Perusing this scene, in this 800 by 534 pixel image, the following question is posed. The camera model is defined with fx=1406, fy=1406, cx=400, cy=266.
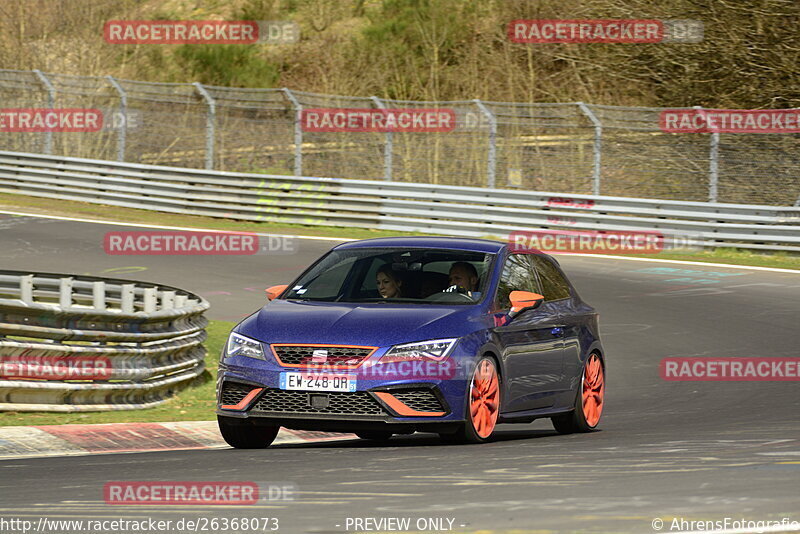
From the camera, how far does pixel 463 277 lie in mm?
10016

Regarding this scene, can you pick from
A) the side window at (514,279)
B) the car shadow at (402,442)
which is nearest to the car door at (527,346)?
the side window at (514,279)

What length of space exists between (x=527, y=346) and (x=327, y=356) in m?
1.70

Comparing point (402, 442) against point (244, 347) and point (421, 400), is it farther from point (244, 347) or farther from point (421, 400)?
point (244, 347)

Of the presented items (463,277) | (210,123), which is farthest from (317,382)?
(210,123)

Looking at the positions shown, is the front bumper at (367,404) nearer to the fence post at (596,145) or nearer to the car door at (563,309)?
the car door at (563,309)

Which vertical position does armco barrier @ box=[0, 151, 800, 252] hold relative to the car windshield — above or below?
below

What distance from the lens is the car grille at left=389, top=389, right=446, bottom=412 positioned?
354 inches

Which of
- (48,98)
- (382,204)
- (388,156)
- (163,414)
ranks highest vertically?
Answer: (48,98)

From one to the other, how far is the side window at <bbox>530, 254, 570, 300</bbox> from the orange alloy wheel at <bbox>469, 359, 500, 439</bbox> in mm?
1382

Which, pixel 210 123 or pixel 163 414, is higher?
pixel 210 123

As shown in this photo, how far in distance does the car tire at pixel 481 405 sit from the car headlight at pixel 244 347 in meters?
1.38

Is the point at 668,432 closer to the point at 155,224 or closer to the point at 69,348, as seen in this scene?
the point at 69,348

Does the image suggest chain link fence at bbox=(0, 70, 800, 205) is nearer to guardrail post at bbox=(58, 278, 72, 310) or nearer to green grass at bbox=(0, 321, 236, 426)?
green grass at bbox=(0, 321, 236, 426)

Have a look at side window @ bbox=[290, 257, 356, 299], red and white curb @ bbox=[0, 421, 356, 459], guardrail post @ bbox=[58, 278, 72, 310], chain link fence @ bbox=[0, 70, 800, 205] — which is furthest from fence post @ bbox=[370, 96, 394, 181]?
side window @ bbox=[290, 257, 356, 299]
